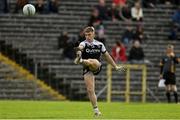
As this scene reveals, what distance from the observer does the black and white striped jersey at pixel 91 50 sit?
25.5 metres

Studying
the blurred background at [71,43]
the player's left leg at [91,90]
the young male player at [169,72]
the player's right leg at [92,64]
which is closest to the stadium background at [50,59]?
the blurred background at [71,43]

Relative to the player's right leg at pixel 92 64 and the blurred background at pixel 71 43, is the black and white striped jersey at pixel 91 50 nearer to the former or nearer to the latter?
the player's right leg at pixel 92 64

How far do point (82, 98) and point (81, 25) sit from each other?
5.67 metres

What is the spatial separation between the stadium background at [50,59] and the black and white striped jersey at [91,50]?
51.6 ft

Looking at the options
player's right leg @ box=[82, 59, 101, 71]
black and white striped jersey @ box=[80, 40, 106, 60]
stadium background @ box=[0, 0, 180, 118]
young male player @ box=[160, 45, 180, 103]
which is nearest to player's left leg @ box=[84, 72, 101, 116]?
player's right leg @ box=[82, 59, 101, 71]

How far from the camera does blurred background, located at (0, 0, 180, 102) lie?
41.7m

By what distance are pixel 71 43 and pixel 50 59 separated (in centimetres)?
129

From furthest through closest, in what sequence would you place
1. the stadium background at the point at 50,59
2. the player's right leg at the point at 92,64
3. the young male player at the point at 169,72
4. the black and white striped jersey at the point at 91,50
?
the stadium background at the point at 50,59, the young male player at the point at 169,72, the black and white striped jersey at the point at 91,50, the player's right leg at the point at 92,64

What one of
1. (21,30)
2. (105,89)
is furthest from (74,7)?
(105,89)

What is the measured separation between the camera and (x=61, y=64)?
43156 mm

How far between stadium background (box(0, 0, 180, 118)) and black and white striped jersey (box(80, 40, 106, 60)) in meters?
15.7

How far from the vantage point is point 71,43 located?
142 feet

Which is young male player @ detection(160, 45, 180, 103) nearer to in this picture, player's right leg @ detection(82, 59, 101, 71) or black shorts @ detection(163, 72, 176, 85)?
black shorts @ detection(163, 72, 176, 85)

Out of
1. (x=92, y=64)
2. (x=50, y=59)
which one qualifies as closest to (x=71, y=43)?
(x=50, y=59)
